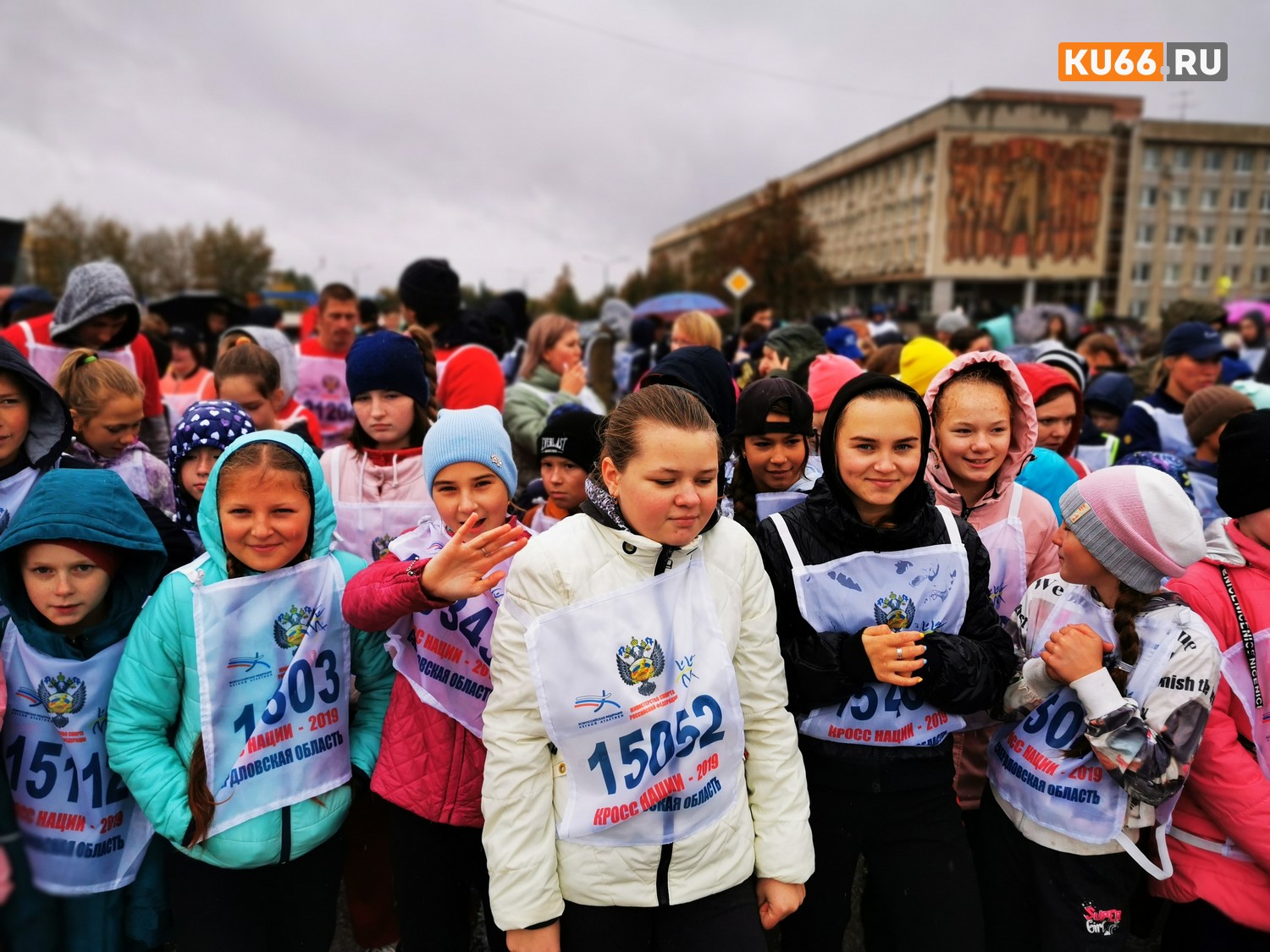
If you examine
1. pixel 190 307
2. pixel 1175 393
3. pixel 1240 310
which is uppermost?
pixel 1240 310

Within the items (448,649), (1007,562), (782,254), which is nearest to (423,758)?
(448,649)

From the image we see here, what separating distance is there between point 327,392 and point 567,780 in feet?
12.7

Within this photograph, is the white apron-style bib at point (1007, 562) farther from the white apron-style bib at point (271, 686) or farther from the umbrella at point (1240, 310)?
the umbrella at point (1240, 310)

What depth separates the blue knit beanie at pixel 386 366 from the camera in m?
3.03

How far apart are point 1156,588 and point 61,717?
3119 millimetres

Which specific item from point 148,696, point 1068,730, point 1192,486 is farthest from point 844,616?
point 1192,486

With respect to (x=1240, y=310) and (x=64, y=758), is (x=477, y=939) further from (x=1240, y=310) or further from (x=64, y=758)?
(x=1240, y=310)

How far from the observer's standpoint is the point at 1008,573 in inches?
105

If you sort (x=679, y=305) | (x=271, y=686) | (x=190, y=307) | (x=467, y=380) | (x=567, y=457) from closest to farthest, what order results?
(x=271, y=686), (x=567, y=457), (x=467, y=380), (x=190, y=307), (x=679, y=305)

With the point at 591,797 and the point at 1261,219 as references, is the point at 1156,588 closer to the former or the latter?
the point at 591,797

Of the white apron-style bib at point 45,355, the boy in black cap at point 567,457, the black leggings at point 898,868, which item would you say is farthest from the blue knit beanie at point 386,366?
the black leggings at point 898,868

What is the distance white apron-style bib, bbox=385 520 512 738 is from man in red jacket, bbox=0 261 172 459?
2.42 metres

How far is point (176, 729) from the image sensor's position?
2219 mm

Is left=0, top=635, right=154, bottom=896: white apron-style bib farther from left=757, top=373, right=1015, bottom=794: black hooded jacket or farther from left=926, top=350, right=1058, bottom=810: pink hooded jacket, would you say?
left=926, top=350, right=1058, bottom=810: pink hooded jacket
